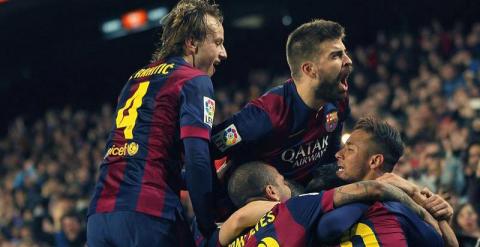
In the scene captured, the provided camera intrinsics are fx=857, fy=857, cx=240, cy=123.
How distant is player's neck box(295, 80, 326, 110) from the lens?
4.60 meters

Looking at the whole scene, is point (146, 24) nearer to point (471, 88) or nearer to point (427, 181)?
point (471, 88)

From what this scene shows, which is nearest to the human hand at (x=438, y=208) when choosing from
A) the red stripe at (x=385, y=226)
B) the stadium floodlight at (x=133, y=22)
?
the red stripe at (x=385, y=226)

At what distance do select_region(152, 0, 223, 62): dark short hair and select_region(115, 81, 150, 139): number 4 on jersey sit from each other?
0.27 meters

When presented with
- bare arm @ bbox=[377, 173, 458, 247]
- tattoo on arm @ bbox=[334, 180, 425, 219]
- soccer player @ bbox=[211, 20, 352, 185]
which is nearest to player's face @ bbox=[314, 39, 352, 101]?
soccer player @ bbox=[211, 20, 352, 185]

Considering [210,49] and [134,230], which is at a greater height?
[210,49]

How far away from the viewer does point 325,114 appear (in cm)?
471

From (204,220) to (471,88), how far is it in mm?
7035

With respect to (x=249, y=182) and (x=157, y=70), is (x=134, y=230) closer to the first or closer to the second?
(x=249, y=182)

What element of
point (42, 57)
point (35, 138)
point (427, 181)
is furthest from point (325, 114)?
point (42, 57)

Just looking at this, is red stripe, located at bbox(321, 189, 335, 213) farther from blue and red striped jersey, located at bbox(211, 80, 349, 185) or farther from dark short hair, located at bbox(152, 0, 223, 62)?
dark short hair, located at bbox(152, 0, 223, 62)

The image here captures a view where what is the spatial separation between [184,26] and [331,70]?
81cm

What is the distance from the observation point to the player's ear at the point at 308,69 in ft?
15.1

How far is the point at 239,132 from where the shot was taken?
4477 millimetres

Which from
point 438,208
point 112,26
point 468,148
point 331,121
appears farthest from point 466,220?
point 112,26
